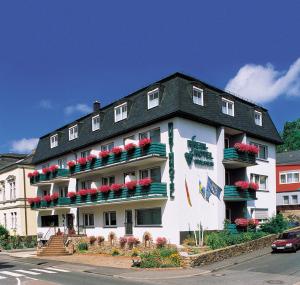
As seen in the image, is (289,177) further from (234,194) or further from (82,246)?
(82,246)

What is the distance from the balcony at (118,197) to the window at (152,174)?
1325 mm

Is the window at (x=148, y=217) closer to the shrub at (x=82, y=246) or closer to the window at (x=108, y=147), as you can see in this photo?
the window at (x=108, y=147)

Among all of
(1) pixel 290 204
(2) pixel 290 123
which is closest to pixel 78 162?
(1) pixel 290 204

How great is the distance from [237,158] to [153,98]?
24.7 ft

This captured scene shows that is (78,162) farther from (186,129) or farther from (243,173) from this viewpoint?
(243,173)

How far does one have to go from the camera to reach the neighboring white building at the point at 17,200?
45.2 meters

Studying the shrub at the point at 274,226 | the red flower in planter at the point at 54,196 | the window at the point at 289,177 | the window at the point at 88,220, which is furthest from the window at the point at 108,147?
the window at the point at 289,177

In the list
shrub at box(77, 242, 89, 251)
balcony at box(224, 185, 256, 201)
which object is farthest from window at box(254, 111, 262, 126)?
shrub at box(77, 242, 89, 251)

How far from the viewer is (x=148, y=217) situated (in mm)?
28547

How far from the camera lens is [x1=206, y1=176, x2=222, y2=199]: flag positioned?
1126 inches

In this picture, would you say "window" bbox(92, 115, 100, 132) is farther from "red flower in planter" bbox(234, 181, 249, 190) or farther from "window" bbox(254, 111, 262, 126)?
"window" bbox(254, 111, 262, 126)

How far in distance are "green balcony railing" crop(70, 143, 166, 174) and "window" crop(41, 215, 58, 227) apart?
8.04 meters

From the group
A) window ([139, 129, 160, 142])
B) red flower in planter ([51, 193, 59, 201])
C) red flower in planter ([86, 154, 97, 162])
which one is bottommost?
red flower in planter ([51, 193, 59, 201])

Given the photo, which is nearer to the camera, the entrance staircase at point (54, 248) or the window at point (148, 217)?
the window at point (148, 217)
